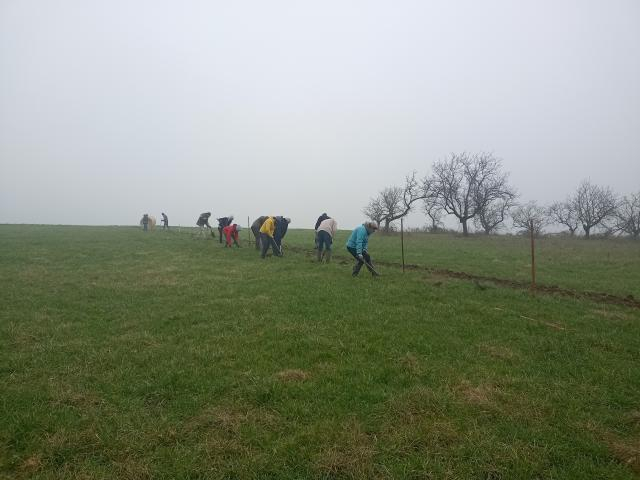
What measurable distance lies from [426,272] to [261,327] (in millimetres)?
8105

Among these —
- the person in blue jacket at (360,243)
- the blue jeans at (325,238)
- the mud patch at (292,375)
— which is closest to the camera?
the mud patch at (292,375)

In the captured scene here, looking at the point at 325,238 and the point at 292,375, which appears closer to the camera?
the point at 292,375

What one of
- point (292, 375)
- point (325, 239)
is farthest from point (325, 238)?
point (292, 375)

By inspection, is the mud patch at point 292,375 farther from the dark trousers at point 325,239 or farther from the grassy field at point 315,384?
the dark trousers at point 325,239

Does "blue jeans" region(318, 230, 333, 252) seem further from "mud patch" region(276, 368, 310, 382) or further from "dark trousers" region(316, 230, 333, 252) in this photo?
"mud patch" region(276, 368, 310, 382)

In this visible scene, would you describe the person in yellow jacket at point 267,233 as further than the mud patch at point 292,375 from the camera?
Yes

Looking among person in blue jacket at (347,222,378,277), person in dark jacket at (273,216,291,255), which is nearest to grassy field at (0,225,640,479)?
person in blue jacket at (347,222,378,277)

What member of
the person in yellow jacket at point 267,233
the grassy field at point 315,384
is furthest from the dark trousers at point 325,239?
the grassy field at point 315,384

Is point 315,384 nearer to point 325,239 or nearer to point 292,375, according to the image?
point 292,375

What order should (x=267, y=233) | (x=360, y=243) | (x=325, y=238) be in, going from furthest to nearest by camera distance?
(x=267, y=233) → (x=325, y=238) → (x=360, y=243)

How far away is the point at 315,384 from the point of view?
5.01 m

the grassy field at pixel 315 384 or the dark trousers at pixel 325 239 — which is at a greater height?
the dark trousers at pixel 325 239

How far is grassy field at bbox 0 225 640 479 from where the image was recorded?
3.66 metres

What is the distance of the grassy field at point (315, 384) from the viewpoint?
3662 millimetres
